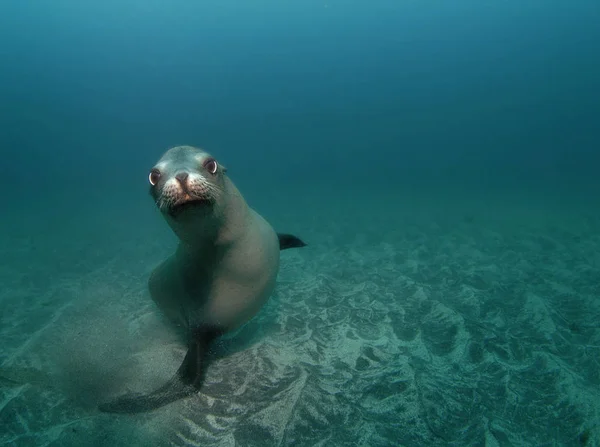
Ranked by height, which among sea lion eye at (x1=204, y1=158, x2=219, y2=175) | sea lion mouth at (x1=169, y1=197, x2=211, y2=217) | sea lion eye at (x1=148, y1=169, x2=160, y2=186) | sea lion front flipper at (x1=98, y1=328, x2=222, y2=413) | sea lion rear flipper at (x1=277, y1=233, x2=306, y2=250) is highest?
sea lion eye at (x1=204, y1=158, x2=219, y2=175)

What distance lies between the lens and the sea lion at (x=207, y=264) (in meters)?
2.63

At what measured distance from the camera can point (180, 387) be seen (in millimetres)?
3094

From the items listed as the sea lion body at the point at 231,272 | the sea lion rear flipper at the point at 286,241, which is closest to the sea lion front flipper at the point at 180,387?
the sea lion body at the point at 231,272

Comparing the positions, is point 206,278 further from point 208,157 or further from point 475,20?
point 475,20

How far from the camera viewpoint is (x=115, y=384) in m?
3.31

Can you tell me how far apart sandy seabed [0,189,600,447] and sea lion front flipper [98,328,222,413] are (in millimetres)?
89

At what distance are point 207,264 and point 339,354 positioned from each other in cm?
182

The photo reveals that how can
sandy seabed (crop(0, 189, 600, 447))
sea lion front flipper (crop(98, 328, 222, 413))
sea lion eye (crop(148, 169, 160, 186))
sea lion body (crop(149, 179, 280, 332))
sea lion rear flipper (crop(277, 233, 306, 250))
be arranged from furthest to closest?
sea lion rear flipper (crop(277, 233, 306, 250)) < sea lion body (crop(149, 179, 280, 332)) < sea lion front flipper (crop(98, 328, 222, 413)) < sandy seabed (crop(0, 189, 600, 447)) < sea lion eye (crop(148, 169, 160, 186))

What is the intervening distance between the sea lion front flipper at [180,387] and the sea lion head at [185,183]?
4.27ft

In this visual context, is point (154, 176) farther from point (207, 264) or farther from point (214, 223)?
point (207, 264)

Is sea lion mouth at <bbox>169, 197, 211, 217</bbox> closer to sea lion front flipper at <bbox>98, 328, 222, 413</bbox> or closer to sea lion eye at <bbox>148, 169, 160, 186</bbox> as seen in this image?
sea lion eye at <bbox>148, 169, 160, 186</bbox>

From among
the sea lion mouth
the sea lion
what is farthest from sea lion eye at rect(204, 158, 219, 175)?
the sea lion mouth

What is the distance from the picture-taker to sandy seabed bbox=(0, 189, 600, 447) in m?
2.82

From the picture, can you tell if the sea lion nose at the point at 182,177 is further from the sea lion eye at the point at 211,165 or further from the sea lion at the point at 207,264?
the sea lion eye at the point at 211,165
